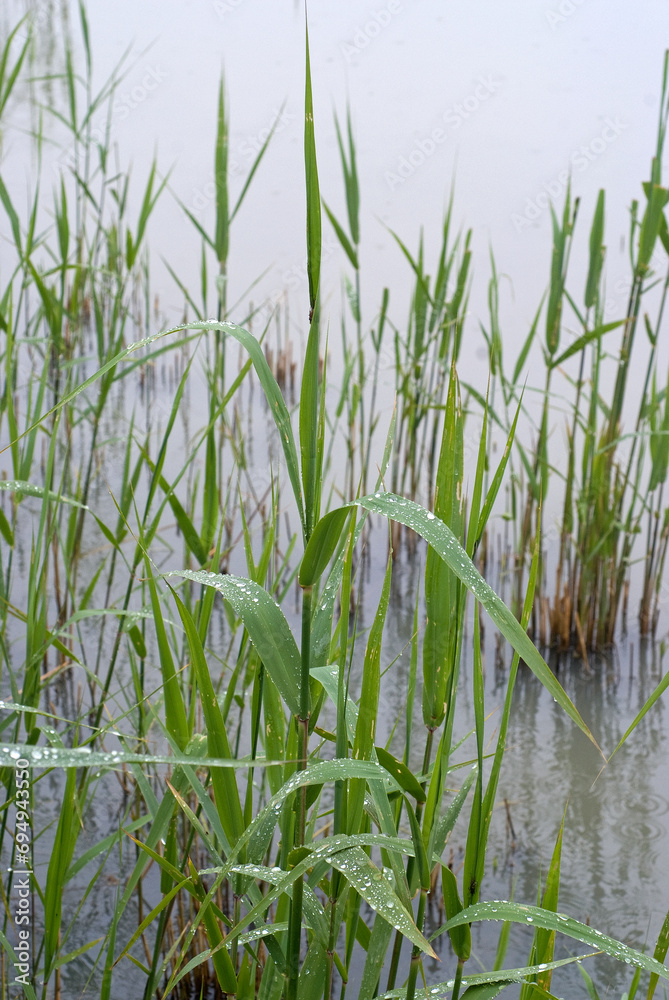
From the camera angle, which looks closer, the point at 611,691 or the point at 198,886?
the point at 198,886

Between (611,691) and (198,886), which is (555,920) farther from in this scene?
(611,691)

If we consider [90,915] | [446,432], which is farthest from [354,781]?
[90,915]

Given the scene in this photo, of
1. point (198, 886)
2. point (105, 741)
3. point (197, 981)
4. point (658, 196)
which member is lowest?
point (197, 981)

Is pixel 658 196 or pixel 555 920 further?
pixel 658 196

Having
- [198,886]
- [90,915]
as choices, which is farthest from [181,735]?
[90,915]

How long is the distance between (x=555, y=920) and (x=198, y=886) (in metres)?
0.33

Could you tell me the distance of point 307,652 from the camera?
592 mm

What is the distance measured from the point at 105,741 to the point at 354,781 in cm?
92

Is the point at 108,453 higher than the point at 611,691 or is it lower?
higher

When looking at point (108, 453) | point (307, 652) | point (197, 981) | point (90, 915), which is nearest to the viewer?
point (307, 652)

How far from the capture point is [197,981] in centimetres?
107

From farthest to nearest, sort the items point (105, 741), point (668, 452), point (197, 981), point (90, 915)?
point (668, 452)
point (105, 741)
point (90, 915)
point (197, 981)

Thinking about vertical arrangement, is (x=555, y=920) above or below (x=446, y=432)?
below

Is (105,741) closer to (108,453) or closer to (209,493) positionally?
(209,493)
